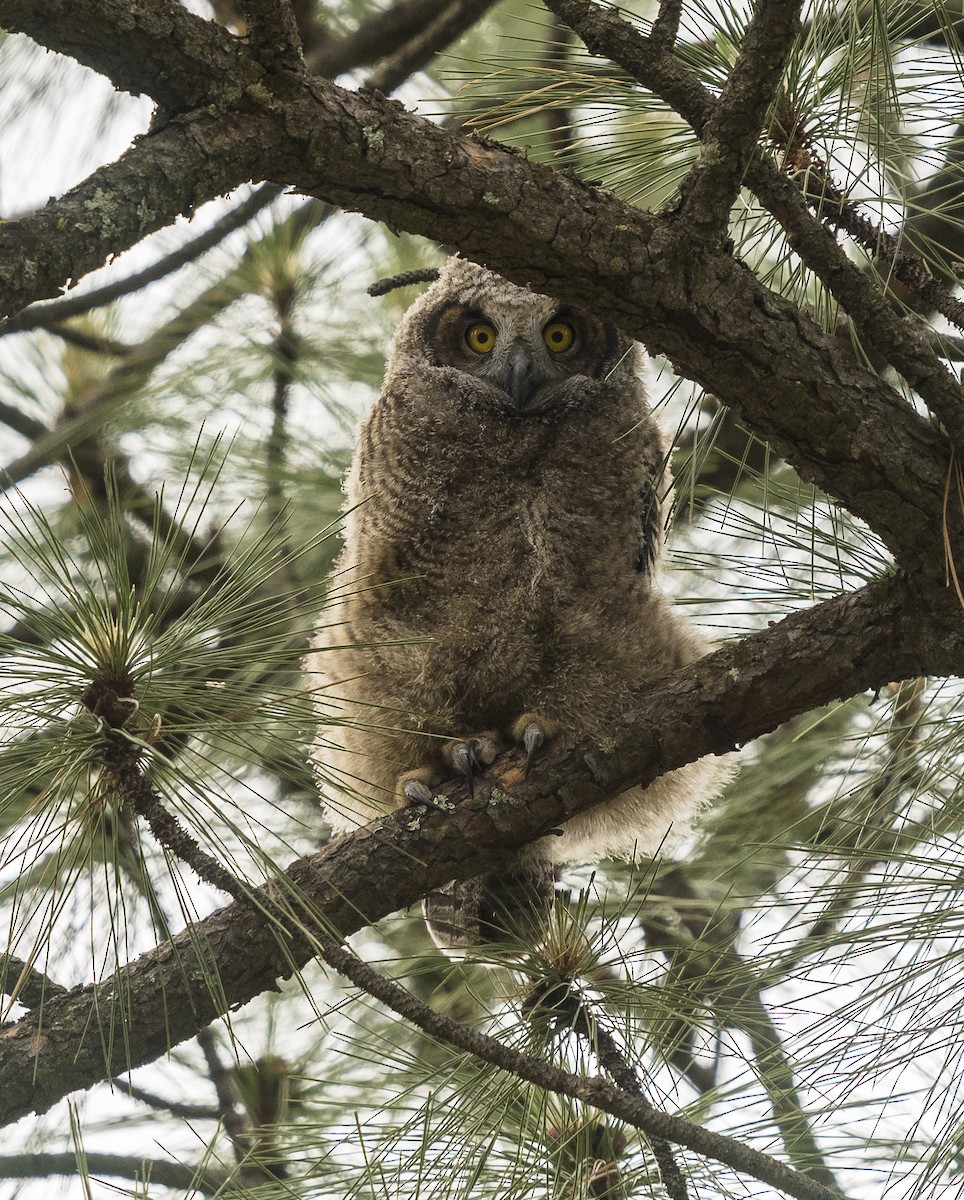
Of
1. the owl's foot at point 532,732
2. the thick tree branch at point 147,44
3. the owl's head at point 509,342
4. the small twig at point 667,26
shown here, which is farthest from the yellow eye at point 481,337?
the thick tree branch at point 147,44

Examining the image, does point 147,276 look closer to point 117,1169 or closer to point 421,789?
point 421,789

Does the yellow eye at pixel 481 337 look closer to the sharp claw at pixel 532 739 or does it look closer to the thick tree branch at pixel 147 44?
the sharp claw at pixel 532 739

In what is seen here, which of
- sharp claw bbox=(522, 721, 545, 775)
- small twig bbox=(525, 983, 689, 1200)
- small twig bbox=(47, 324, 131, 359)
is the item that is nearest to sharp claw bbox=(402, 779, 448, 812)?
sharp claw bbox=(522, 721, 545, 775)

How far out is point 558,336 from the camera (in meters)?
2.80

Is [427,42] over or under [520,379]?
over

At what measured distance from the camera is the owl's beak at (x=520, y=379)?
2637 mm

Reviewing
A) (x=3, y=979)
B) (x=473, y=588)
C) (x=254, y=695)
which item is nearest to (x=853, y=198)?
(x=473, y=588)

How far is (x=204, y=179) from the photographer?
1395 millimetres

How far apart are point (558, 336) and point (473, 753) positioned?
1.02 metres

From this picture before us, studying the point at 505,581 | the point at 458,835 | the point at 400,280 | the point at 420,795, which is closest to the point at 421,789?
the point at 420,795

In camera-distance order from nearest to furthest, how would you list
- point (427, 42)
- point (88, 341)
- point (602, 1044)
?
1. point (602, 1044)
2. point (427, 42)
3. point (88, 341)

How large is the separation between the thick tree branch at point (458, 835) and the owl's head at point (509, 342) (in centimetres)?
84

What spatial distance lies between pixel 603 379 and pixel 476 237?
1.13m

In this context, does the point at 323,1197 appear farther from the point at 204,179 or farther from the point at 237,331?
the point at 237,331
